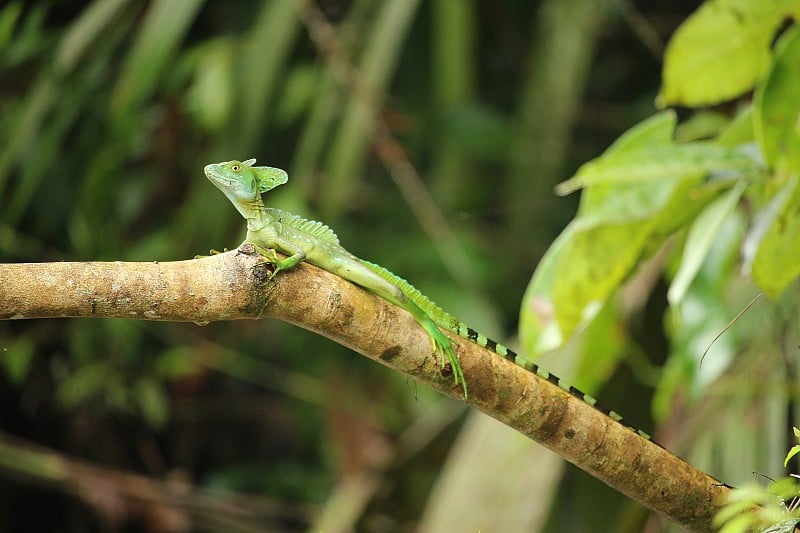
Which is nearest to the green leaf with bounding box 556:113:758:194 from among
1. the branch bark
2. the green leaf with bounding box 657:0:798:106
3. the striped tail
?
the green leaf with bounding box 657:0:798:106

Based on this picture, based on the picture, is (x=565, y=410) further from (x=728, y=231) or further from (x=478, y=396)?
(x=728, y=231)

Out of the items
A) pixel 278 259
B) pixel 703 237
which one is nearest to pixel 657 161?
pixel 703 237

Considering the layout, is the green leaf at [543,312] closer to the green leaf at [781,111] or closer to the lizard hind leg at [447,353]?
the green leaf at [781,111]

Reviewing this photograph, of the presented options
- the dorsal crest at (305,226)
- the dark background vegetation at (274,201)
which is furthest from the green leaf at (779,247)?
the dark background vegetation at (274,201)

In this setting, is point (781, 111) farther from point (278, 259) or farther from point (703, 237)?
point (278, 259)

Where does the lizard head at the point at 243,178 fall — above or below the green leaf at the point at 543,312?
below

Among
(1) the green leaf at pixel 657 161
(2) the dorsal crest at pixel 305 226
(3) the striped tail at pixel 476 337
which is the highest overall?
(1) the green leaf at pixel 657 161

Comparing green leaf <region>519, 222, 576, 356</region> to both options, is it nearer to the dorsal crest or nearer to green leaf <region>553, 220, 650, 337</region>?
green leaf <region>553, 220, 650, 337</region>
